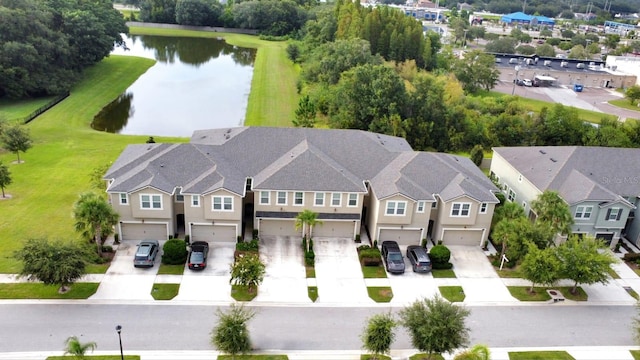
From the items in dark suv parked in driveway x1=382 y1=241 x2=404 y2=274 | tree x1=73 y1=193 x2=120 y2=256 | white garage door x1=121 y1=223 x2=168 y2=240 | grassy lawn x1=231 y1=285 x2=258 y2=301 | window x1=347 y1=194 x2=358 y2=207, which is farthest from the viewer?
window x1=347 y1=194 x2=358 y2=207

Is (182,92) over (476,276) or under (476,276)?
under

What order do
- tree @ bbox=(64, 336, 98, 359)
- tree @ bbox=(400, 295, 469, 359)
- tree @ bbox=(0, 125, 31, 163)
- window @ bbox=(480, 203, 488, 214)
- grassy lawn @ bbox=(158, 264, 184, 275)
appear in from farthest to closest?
tree @ bbox=(0, 125, 31, 163)
window @ bbox=(480, 203, 488, 214)
grassy lawn @ bbox=(158, 264, 184, 275)
tree @ bbox=(400, 295, 469, 359)
tree @ bbox=(64, 336, 98, 359)

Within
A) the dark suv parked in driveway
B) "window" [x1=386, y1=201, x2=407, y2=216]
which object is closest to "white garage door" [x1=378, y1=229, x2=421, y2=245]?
the dark suv parked in driveway

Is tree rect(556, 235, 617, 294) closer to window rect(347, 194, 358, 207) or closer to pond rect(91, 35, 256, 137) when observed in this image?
window rect(347, 194, 358, 207)

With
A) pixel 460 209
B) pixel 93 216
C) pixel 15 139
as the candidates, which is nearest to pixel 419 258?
pixel 460 209

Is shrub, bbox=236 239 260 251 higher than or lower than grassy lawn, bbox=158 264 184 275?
higher

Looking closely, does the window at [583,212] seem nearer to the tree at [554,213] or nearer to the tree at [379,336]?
the tree at [554,213]

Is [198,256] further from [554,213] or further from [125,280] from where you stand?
[554,213]
